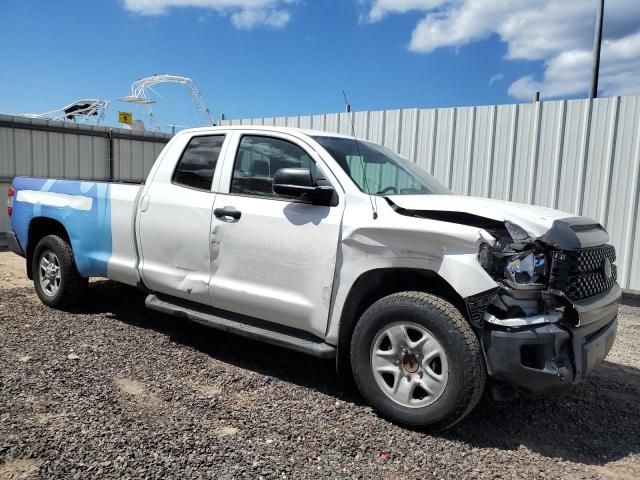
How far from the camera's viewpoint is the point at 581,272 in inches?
126

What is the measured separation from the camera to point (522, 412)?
3.77 m

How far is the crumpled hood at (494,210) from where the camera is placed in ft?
10.1

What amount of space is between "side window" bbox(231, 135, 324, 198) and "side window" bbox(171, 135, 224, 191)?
0.27 metres

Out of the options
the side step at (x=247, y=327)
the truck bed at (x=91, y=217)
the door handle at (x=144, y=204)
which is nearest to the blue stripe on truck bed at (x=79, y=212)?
the truck bed at (x=91, y=217)

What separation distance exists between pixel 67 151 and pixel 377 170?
379 inches

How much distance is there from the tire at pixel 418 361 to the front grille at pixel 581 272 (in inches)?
23.2

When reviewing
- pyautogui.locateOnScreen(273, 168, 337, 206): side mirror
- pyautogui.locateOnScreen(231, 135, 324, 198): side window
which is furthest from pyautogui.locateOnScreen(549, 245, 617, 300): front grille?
pyautogui.locateOnScreen(231, 135, 324, 198): side window

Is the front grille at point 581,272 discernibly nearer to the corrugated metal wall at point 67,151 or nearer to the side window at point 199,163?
the side window at point 199,163

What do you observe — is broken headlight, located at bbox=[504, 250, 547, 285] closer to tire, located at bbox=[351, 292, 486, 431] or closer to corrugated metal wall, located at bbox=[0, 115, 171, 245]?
tire, located at bbox=[351, 292, 486, 431]

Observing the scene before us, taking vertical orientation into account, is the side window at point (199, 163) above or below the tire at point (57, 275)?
above

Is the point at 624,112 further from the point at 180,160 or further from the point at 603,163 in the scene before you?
the point at 180,160

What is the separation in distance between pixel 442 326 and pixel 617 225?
5.85 meters

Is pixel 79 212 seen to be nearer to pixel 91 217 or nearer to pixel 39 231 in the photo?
pixel 91 217

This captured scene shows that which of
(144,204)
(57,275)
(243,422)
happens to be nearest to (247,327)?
(243,422)
